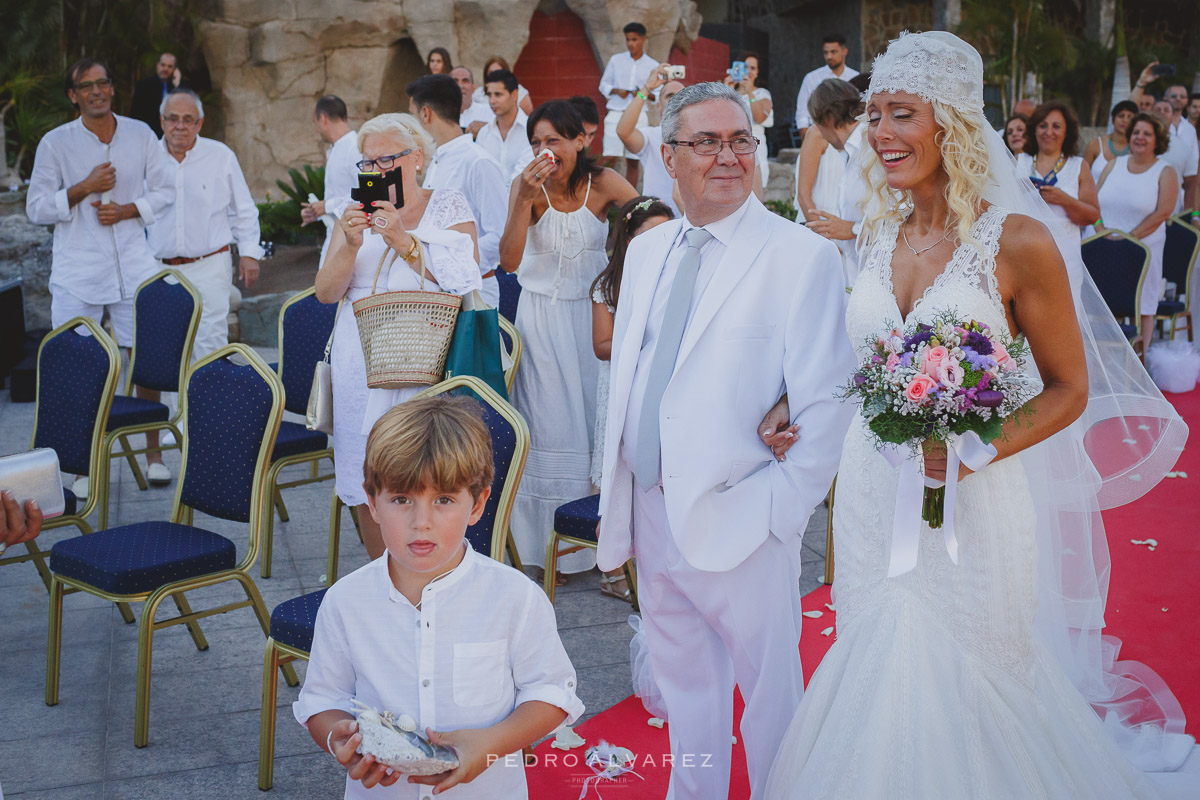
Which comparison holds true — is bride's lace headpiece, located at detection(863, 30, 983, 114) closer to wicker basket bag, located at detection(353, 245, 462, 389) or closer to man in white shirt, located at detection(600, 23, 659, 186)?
wicker basket bag, located at detection(353, 245, 462, 389)

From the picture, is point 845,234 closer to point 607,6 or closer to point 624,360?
point 624,360

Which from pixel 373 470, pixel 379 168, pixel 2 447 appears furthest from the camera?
pixel 2 447

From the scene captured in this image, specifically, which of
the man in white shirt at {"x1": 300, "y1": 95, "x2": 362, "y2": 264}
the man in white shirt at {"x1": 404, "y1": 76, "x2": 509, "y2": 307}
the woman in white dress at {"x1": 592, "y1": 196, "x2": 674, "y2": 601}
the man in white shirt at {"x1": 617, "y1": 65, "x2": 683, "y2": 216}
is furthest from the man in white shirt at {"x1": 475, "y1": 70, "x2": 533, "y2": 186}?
the woman in white dress at {"x1": 592, "y1": 196, "x2": 674, "y2": 601}

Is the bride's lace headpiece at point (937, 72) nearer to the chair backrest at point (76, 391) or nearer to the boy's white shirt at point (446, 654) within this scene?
the boy's white shirt at point (446, 654)

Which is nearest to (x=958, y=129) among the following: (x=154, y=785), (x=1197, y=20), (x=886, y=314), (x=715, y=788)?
(x=886, y=314)

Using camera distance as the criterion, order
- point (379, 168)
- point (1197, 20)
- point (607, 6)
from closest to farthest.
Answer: point (379, 168)
point (607, 6)
point (1197, 20)

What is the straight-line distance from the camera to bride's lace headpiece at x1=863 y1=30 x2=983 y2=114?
8.40 feet

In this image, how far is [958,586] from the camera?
2.56 metres

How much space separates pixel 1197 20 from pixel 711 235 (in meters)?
26.7

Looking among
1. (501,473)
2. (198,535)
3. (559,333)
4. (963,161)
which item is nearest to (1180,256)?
(559,333)

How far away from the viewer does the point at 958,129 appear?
2570mm

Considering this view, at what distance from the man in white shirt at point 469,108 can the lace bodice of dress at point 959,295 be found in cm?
841

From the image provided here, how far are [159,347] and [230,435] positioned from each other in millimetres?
2134

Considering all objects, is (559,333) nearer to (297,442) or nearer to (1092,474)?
(297,442)
